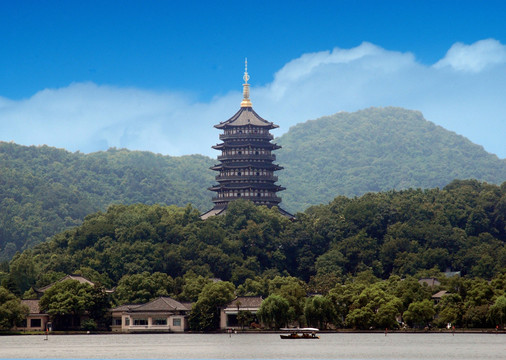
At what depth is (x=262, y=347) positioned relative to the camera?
87.1 metres

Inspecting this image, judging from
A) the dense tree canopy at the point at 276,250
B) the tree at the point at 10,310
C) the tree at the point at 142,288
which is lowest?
the tree at the point at 10,310

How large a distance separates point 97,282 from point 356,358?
1857 inches

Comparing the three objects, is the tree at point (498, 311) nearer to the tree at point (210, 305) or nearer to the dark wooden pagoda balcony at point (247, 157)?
the tree at point (210, 305)

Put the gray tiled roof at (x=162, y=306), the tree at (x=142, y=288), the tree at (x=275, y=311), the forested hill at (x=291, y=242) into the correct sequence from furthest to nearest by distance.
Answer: the forested hill at (x=291, y=242)
the tree at (x=142, y=288)
the gray tiled roof at (x=162, y=306)
the tree at (x=275, y=311)

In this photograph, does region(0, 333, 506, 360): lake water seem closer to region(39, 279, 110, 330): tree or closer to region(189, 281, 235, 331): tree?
region(189, 281, 235, 331): tree

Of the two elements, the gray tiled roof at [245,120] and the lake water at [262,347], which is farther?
the gray tiled roof at [245,120]

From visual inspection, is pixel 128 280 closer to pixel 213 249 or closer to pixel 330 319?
pixel 213 249

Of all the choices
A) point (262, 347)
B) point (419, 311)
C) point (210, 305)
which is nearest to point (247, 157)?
point (210, 305)

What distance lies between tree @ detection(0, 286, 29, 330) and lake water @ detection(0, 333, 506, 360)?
286 centimetres

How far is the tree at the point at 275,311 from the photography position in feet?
345

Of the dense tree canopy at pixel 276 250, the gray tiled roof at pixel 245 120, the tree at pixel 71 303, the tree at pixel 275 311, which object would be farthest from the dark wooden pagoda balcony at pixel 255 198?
the tree at pixel 275 311

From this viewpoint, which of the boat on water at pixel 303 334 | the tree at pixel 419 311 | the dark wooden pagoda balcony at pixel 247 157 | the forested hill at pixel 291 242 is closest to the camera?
the boat on water at pixel 303 334

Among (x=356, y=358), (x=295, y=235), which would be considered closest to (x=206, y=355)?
(x=356, y=358)

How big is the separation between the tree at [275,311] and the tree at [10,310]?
23.8 m
